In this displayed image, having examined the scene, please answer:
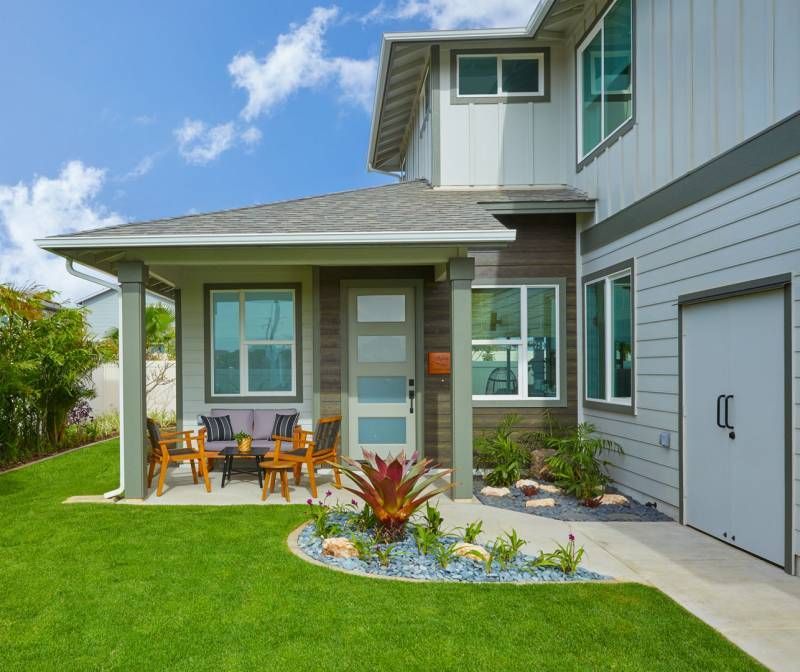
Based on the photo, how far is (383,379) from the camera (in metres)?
9.12

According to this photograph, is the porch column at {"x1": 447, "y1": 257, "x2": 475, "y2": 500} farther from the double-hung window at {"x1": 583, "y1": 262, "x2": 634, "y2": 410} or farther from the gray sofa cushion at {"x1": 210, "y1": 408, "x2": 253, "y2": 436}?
the gray sofa cushion at {"x1": 210, "y1": 408, "x2": 253, "y2": 436}

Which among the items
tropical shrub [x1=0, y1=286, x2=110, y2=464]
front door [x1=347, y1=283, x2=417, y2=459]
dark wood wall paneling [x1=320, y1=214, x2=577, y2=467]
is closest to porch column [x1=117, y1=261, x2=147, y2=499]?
dark wood wall paneling [x1=320, y1=214, x2=577, y2=467]

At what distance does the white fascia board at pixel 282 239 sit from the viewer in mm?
6734

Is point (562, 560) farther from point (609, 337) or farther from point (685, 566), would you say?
point (609, 337)

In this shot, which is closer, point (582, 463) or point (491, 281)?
point (582, 463)

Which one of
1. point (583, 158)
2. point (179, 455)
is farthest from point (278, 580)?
point (583, 158)

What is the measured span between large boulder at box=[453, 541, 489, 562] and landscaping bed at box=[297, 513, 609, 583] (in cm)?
1

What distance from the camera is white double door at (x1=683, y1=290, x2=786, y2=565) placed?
4988 mm

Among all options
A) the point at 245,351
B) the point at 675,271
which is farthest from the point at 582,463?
the point at 245,351

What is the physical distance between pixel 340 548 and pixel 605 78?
6.07m

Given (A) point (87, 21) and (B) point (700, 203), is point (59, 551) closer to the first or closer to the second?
(B) point (700, 203)

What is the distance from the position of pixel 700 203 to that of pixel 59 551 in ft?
19.2

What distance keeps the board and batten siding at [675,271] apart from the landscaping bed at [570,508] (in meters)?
0.17

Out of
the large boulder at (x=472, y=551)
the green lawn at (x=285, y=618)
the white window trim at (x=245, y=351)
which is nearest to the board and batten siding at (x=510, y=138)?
the white window trim at (x=245, y=351)
